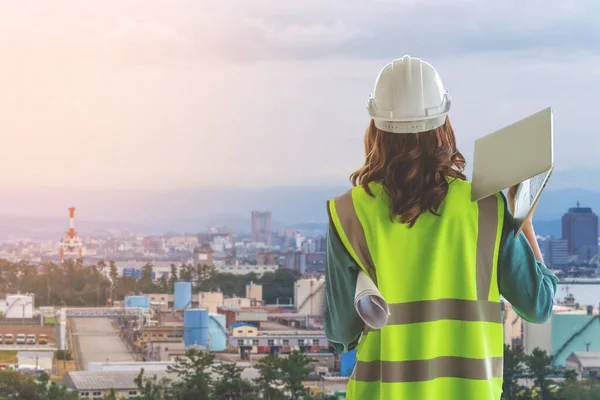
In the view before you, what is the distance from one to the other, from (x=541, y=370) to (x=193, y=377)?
76.8 inches

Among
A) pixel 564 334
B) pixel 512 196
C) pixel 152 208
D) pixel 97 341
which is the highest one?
pixel 152 208

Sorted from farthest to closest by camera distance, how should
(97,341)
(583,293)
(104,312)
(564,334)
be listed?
(97,341) → (104,312) → (583,293) → (564,334)

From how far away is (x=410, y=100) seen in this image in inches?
29.3

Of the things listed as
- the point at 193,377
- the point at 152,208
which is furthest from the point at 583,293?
the point at 152,208

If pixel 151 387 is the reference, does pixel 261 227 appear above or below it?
above

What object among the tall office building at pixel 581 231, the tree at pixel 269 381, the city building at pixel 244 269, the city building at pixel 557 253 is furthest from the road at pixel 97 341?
the tall office building at pixel 581 231

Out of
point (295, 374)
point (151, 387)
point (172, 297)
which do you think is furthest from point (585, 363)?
point (172, 297)

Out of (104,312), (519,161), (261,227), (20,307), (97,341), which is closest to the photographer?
(519,161)

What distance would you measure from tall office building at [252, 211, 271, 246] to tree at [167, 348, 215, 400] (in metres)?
1.58

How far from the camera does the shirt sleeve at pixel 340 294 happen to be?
29.7 inches

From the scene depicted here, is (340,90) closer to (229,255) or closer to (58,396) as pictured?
(229,255)

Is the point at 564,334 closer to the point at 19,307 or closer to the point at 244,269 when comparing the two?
the point at 244,269

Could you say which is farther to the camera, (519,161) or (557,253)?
(557,253)

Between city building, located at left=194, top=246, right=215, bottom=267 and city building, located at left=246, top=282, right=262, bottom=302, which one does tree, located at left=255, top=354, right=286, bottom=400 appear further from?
city building, located at left=194, top=246, right=215, bottom=267
